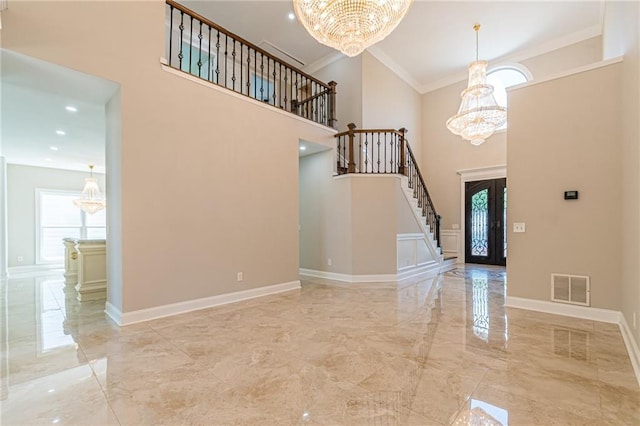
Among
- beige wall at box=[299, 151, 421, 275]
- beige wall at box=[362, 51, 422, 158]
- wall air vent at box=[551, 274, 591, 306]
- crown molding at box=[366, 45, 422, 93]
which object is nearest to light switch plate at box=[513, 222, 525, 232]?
wall air vent at box=[551, 274, 591, 306]

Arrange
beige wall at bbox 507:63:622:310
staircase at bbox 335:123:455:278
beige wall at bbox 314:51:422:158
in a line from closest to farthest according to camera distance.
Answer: beige wall at bbox 507:63:622:310, staircase at bbox 335:123:455:278, beige wall at bbox 314:51:422:158

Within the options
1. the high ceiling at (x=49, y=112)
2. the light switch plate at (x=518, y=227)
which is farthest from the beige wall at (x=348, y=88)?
the high ceiling at (x=49, y=112)

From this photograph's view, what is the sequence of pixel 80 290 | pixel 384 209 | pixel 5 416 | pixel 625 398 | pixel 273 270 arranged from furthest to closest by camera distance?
pixel 384 209, pixel 273 270, pixel 80 290, pixel 625 398, pixel 5 416

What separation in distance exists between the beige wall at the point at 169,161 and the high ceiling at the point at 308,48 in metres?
0.40

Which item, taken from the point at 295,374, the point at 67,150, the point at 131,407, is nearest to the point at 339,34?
the point at 295,374

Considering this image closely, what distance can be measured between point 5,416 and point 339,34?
3.95 metres

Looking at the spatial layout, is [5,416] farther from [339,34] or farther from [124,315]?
[339,34]

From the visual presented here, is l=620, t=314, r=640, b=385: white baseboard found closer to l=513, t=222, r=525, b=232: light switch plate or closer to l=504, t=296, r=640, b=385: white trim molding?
l=504, t=296, r=640, b=385: white trim molding

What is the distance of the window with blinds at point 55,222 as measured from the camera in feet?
27.1

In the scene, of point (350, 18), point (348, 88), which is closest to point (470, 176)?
point (348, 88)

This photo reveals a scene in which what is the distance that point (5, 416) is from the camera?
1697 millimetres

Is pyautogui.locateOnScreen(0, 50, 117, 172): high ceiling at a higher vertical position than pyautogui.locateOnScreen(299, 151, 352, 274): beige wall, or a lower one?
higher

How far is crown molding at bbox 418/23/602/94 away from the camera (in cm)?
658

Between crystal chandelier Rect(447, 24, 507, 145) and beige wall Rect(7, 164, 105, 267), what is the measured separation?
11.0m
